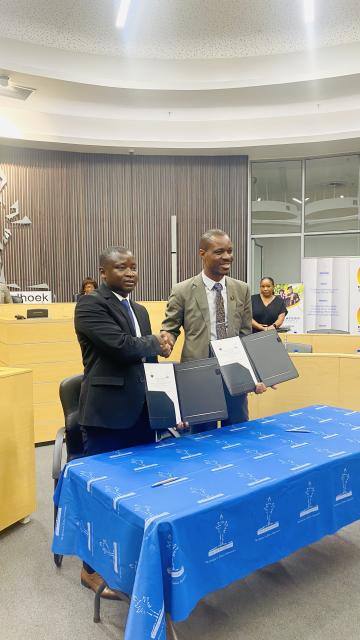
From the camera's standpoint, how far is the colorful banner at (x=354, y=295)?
26.8 ft

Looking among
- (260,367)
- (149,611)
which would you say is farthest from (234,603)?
(260,367)

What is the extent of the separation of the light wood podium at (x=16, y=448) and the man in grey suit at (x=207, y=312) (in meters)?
1.01

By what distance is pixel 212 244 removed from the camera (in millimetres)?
2682

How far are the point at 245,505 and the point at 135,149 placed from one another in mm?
7430

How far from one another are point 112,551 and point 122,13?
19.4 ft

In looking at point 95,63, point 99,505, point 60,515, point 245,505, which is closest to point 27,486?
point 60,515

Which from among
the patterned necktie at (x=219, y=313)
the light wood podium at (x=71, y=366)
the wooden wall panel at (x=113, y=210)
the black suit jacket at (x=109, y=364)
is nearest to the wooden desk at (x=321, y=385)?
the light wood podium at (x=71, y=366)

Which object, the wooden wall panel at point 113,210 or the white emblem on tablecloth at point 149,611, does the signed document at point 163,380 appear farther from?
the wooden wall panel at point 113,210

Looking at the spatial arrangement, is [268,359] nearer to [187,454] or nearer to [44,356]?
[187,454]

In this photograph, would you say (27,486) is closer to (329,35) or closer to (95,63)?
(95,63)

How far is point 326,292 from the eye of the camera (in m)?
8.46

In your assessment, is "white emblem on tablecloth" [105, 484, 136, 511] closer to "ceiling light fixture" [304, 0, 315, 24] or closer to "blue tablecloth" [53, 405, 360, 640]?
"blue tablecloth" [53, 405, 360, 640]

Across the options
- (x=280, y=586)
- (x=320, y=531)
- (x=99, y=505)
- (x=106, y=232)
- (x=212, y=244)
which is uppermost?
(x=106, y=232)

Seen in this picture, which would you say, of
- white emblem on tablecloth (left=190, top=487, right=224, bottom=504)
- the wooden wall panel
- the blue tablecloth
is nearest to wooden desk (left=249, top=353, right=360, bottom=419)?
the blue tablecloth
